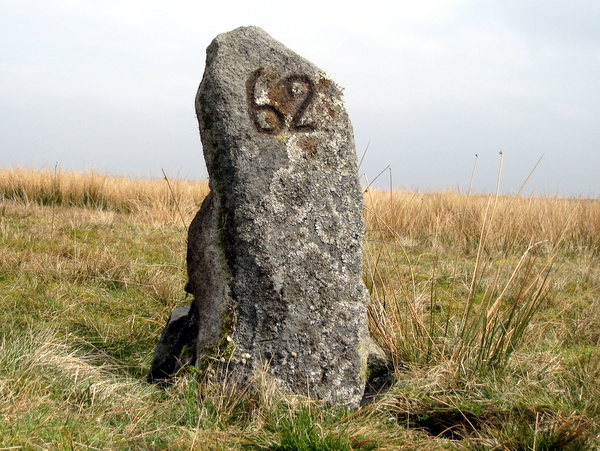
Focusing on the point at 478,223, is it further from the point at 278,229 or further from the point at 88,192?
the point at 88,192

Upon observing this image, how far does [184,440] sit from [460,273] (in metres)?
3.74

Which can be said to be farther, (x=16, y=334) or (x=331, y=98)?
(x=16, y=334)

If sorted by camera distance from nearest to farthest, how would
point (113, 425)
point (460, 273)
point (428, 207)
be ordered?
1. point (113, 425)
2. point (460, 273)
3. point (428, 207)

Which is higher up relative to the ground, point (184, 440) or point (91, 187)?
point (91, 187)

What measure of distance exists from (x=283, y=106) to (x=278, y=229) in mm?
577

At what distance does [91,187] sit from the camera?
9.49m

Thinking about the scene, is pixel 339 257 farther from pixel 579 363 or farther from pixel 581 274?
pixel 581 274

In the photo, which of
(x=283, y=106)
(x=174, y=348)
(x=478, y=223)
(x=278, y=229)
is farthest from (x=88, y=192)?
(x=278, y=229)

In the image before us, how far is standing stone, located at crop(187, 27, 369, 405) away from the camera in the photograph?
102 inches

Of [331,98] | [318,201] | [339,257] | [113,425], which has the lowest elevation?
[113,425]

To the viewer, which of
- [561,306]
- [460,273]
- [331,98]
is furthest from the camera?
[460,273]

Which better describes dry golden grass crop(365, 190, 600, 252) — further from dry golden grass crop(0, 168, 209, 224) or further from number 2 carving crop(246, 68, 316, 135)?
number 2 carving crop(246, 68, 316, 135)

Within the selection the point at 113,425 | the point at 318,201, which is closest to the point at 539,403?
the point at 318,201

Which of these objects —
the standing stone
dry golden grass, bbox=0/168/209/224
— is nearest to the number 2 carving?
the standing stone
